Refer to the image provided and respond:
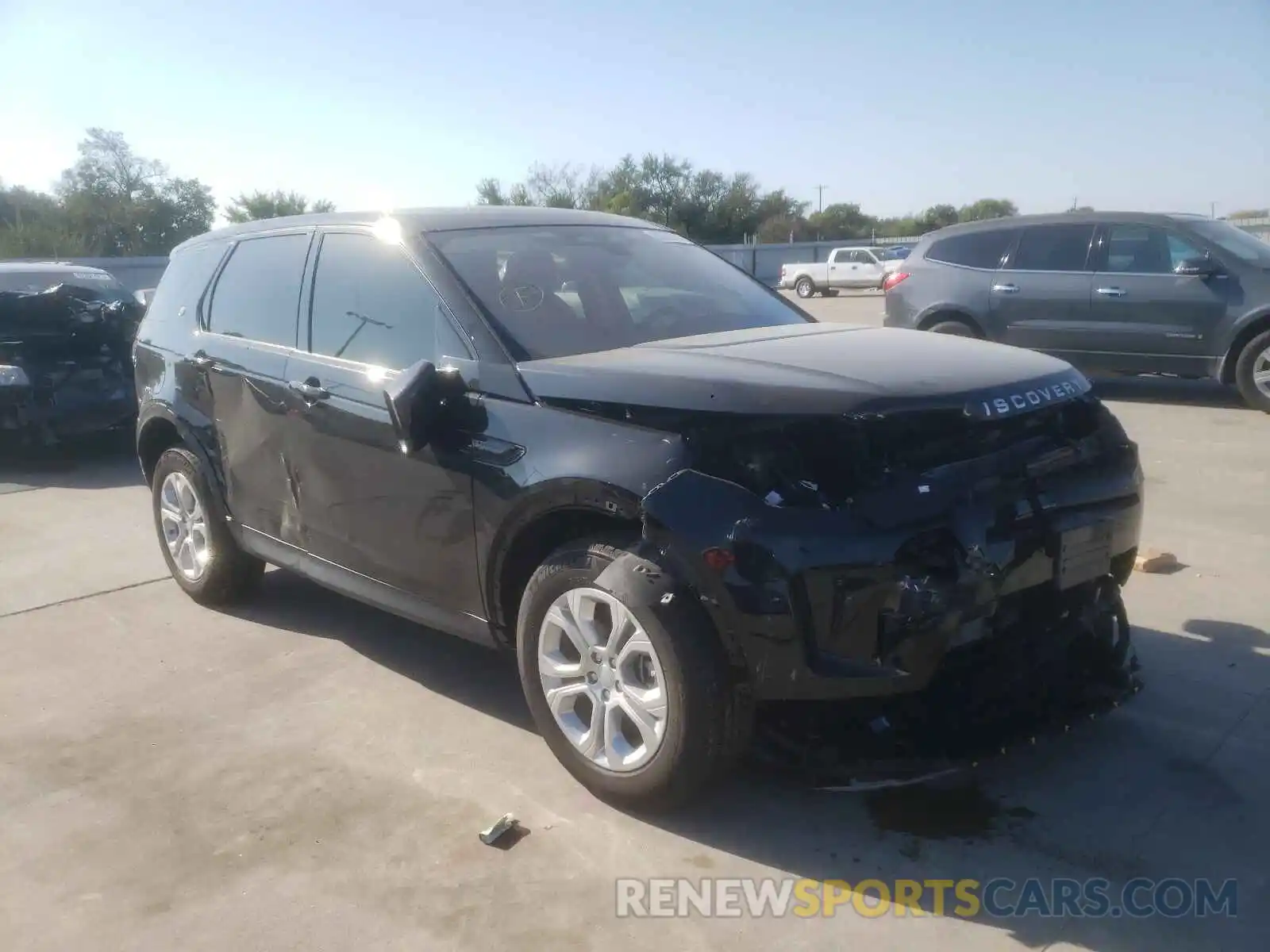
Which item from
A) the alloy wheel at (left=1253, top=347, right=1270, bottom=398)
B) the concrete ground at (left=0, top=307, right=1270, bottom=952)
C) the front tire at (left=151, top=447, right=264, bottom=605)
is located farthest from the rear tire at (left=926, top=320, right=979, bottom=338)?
the front tire at (left=151, top=447, right=264, bottom=605)

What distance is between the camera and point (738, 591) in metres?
2.88

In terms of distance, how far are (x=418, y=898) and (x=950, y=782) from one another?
1.64 meters

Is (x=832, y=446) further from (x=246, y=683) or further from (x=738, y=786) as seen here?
(x=246, y=683)

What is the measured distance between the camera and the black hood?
9.93ft

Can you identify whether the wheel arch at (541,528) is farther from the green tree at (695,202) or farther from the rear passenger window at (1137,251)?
the green tree at (695,202)

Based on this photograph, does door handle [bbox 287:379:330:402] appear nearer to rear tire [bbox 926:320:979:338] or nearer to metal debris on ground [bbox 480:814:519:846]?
metal debris on ground [bbox 480:814:519:846]

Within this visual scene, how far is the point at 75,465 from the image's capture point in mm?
9398

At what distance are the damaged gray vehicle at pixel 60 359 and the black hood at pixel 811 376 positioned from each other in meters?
6.82

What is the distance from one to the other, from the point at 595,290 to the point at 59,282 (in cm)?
729

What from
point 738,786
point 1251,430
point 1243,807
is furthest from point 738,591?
point 1251,430

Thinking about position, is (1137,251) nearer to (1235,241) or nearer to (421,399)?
(1235,241)

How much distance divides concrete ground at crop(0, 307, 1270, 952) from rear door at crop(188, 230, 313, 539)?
2.33ft


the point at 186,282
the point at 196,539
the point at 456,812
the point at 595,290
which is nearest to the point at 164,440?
the point at 196,539

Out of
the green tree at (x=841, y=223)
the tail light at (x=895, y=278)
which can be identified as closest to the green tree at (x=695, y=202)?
the green tree at (x=841, y=223)
